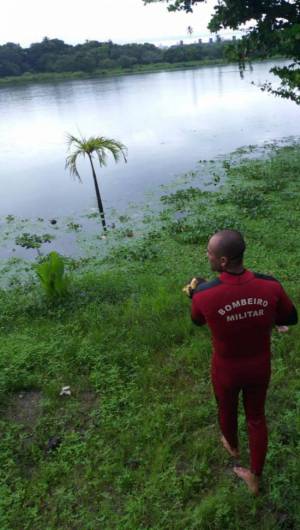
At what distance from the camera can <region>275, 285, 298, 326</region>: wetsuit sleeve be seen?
2.65 meters

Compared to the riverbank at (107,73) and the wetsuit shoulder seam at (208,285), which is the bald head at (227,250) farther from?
the riverbank at (107,73)

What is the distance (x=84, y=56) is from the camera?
59812 millimetres

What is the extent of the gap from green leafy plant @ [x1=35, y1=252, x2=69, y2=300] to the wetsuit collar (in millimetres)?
4257

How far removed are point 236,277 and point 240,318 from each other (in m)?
0.24

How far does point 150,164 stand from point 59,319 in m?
10.9

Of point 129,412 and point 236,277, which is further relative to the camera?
point 129,412

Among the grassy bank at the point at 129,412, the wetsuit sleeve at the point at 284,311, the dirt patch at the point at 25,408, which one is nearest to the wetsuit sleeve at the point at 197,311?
the wetsuit sleeve at the point at 284,311

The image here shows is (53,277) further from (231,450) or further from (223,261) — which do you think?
(223,261)

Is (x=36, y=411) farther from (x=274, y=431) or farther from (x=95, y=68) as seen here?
(x=95, y=68)

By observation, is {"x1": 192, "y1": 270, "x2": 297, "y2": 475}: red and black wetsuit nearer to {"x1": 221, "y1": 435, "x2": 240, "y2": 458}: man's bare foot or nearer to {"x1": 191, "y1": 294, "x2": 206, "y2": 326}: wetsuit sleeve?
{"x1": 191, "y1": 294, "x2": 206, "y2": 326}: wetsuit sleeve

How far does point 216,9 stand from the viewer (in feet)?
37.9

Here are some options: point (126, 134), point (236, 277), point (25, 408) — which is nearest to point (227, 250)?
point (236, 277)

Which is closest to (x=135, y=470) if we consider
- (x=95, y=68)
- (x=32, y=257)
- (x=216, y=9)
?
(x=32, y=257)

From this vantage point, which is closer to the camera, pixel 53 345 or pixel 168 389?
pixel 168 389
